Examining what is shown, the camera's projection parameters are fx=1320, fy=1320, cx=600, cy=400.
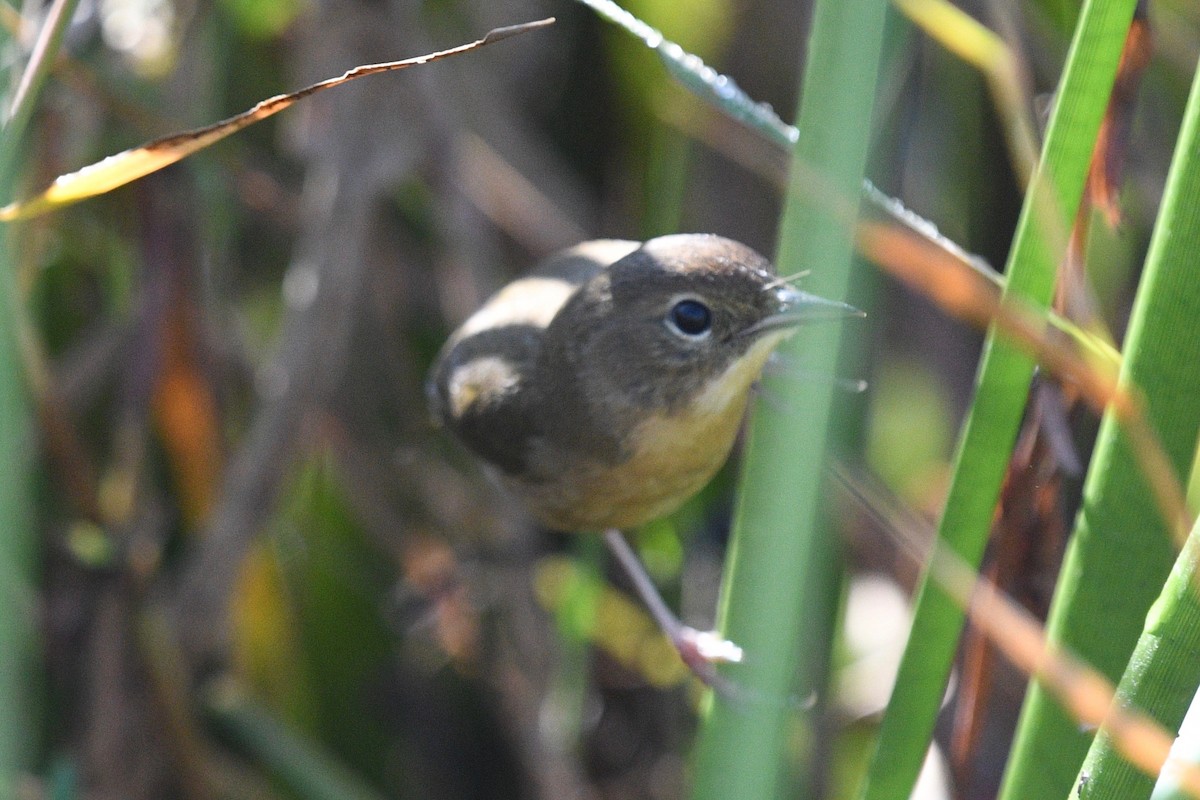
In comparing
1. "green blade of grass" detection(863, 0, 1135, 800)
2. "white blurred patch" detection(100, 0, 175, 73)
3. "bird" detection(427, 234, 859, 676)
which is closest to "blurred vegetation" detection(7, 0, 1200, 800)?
"white blurred patch" detection(100, 0, 175, 73)

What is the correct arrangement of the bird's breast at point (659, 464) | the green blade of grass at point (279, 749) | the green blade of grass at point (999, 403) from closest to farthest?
the green blade of grass at point (999, 403)
the bird's breast at point (659, 464)
the green blade of grass at point (279, 749)

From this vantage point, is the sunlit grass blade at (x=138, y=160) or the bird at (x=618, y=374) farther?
the bird at (x=618, y=374)

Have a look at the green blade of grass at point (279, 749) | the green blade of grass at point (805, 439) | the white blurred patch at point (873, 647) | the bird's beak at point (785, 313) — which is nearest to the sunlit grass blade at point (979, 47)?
the bird's beak at point (785, 313)

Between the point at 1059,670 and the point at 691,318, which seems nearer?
the point at 1059,670

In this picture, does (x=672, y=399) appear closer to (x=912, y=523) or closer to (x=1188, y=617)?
(x=912, y=523)

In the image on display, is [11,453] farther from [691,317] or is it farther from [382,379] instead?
[382,379]

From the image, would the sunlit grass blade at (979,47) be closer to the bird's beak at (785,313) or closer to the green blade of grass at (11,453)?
the bird's beak at (785,313)

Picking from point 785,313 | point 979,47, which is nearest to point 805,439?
point 785,313

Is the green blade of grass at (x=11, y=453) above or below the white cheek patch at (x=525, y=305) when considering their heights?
above
